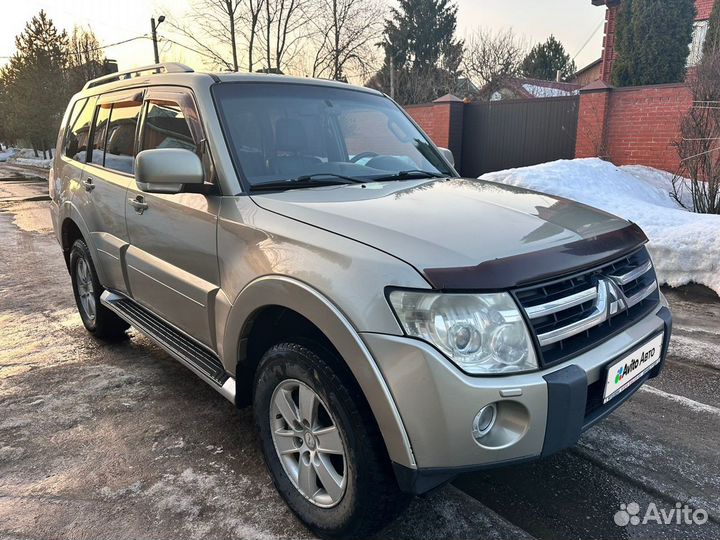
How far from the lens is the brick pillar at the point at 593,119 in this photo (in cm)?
1072

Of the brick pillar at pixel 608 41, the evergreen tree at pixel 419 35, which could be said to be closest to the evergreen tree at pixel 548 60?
the evergreen tree at pixel 419 35

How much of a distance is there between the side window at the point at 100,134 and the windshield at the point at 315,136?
5.14ft

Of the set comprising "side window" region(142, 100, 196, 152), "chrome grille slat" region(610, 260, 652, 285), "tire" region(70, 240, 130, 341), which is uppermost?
"side window" region(142, 100, 196, 152)

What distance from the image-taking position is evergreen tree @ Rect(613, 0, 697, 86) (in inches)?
451

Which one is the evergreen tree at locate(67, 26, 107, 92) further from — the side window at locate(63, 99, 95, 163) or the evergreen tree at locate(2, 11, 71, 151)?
the side window at locate(63, 99, 95, 163)

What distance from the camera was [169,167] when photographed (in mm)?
2416

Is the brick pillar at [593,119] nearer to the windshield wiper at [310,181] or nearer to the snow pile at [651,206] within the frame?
the snow pile at [651,206]

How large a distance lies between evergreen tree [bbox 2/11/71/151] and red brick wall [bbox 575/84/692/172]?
37.3 meters

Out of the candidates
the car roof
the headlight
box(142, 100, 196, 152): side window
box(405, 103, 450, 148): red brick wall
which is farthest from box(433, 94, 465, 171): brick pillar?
the headlight

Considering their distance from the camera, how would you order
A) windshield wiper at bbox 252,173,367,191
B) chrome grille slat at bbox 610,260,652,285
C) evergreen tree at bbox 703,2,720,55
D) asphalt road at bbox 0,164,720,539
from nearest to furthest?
chrome grille slat at bbox 610,260,652,285
asphalt road at bbox 0,164,720,539
windshield wiper at bbox 252,173,367,191
evergreen tree at bbox 703,2,720,55

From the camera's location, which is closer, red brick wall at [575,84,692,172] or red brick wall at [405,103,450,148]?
red brick wall at [575,84,692,172]

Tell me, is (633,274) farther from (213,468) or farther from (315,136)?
(213,468)

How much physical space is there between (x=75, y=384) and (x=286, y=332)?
2.15 meters

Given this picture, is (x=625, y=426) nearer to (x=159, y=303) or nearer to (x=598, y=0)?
(x=159, y=303)
